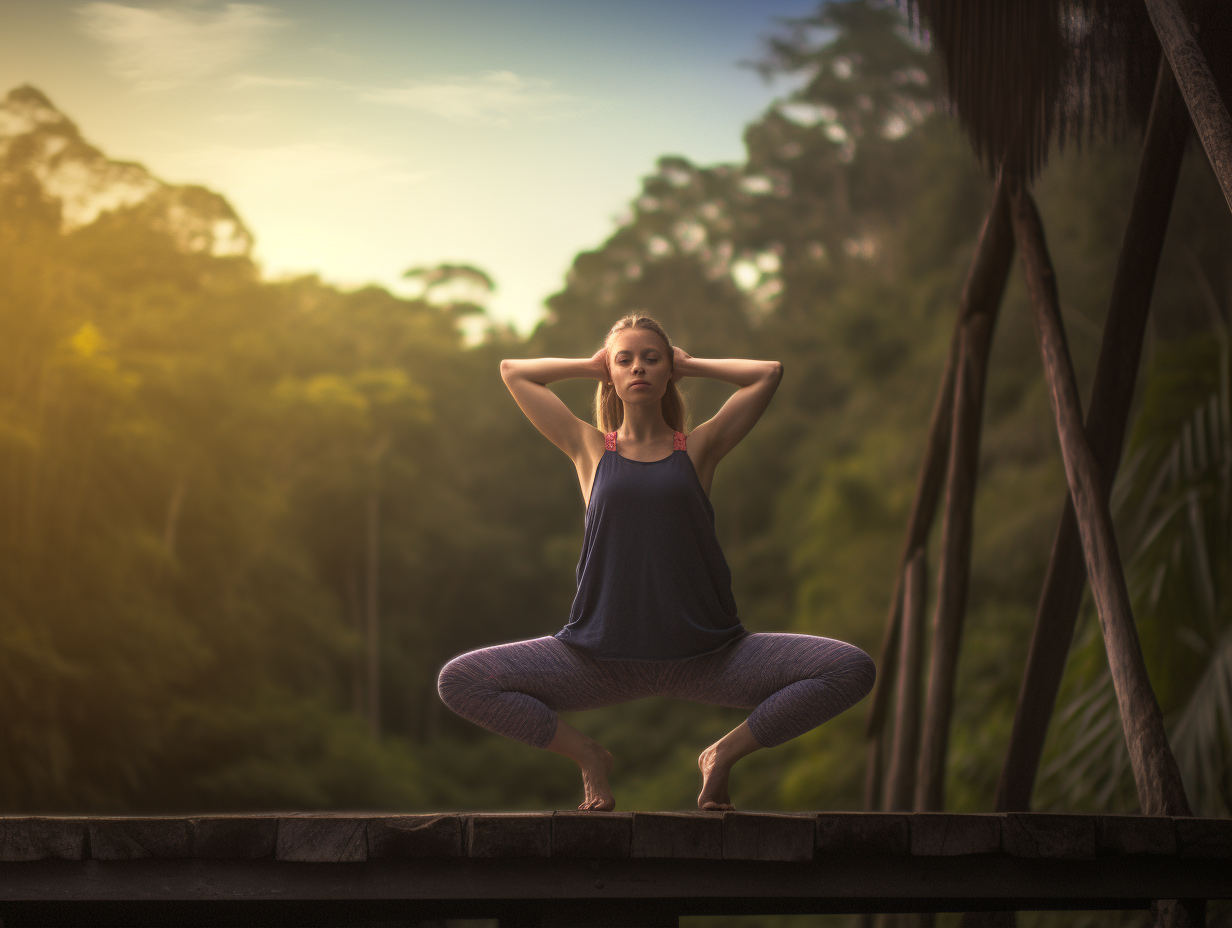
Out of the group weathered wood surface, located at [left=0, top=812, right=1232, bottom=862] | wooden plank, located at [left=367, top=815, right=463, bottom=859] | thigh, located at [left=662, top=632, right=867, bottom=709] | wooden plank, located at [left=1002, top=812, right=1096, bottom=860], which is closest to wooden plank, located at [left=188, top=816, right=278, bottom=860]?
weathered wood surface, located at [left=0, top=812, right=1232, bottom=862]

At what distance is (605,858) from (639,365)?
102cm

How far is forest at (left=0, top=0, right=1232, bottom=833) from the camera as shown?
728 cm

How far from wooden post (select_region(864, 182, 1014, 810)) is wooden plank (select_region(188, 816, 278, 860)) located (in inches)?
85.4

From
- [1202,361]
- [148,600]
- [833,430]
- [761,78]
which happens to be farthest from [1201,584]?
[761,78]

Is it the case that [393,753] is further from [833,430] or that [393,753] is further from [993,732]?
[993,732]

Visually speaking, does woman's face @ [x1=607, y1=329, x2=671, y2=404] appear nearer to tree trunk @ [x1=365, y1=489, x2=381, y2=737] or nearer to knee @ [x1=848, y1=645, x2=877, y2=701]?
knee @ [x1=848, y1=645, x2=877, y2=701]

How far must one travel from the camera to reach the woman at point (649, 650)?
2.26 meters

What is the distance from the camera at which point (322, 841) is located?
192 centimetres

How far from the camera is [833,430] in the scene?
1992 cm

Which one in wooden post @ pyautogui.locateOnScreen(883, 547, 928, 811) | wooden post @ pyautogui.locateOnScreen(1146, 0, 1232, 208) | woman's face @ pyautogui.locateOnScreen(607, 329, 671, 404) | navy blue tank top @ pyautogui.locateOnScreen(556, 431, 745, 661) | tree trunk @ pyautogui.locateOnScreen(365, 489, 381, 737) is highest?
wooden post @ pyautogui.locateOnScreen(1146, 0, 1232, 208)

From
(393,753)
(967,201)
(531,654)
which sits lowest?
(393,753)

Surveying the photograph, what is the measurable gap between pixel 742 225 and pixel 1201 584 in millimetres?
22330

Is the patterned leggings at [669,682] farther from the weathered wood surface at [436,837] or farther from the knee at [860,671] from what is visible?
the weathered wood surface at [436,837]

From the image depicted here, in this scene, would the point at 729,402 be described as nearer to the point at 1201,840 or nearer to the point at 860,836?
the point at 860,836
